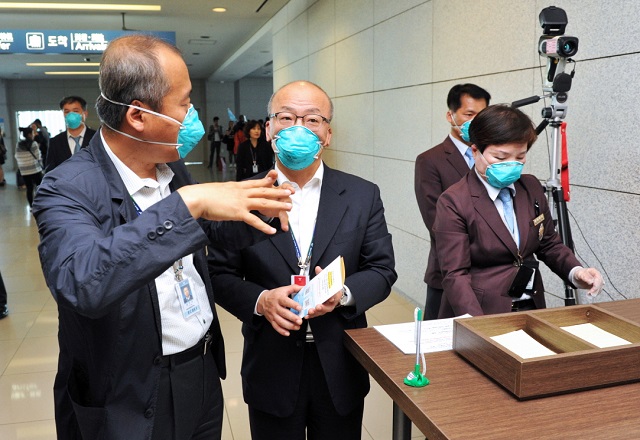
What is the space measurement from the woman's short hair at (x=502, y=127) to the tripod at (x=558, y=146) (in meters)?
0.54

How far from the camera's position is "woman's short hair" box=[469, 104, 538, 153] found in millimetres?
1926

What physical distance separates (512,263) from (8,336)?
376 cm

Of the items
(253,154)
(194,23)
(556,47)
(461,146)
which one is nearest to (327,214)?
(556,47)

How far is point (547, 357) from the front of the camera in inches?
47.3

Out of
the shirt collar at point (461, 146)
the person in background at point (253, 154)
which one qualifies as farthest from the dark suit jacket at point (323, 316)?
the person in background at point (253, 154)

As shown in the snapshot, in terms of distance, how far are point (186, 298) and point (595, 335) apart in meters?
1.02

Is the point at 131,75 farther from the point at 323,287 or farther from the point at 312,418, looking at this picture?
the point at 312,418

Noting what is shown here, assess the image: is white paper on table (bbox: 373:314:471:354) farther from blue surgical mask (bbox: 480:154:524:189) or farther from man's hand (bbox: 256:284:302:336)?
blue surgical mask (bbox: 480:154:524:189)

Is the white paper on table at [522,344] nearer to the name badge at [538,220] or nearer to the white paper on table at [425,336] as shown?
the white paper on table at [425,336]

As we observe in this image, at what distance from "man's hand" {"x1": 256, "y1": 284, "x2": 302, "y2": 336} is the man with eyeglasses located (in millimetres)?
66

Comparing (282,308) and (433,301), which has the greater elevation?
(282,308)

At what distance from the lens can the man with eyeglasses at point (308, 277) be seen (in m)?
1.72

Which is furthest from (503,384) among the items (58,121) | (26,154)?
(58,121)

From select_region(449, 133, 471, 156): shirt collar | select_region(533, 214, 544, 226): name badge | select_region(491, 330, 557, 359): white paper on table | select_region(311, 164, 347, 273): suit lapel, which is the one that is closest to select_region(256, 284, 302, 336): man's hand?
select_region(311, 164, 347, 273): suit lapel
